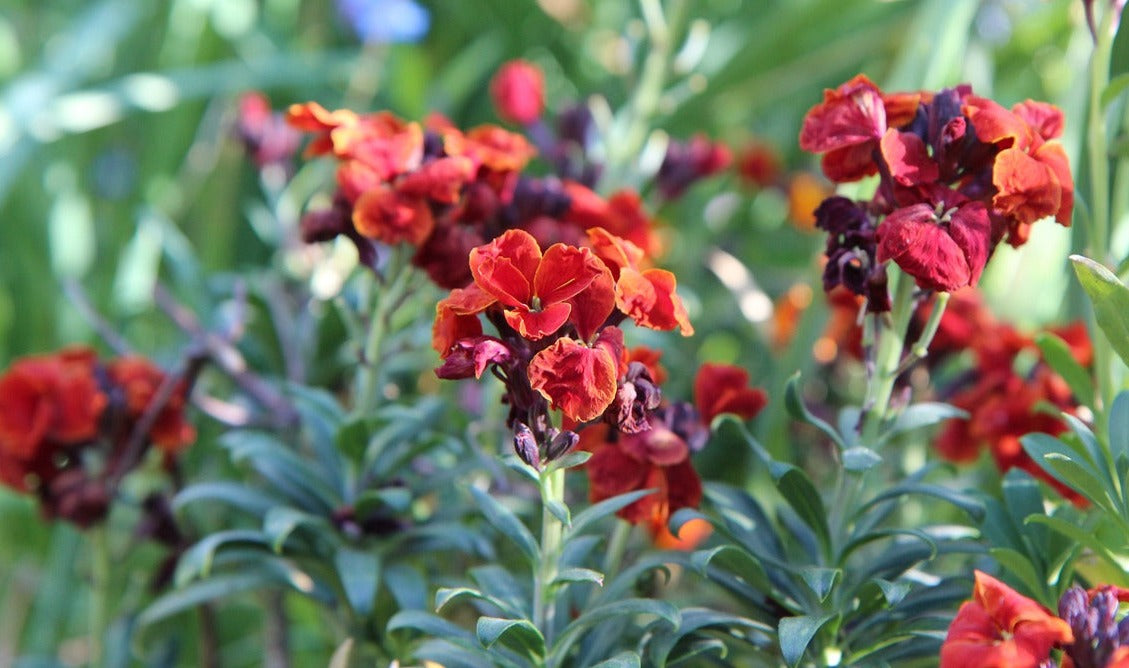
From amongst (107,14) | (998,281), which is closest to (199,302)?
(107,14)

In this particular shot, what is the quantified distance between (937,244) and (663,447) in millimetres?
241

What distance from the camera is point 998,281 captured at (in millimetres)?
1571

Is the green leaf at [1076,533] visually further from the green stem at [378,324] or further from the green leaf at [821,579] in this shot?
the green stem at [378,324]

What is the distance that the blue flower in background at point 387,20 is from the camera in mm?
1778

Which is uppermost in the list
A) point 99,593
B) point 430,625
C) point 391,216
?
point 391,216

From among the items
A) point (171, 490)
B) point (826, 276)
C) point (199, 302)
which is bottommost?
point (171, 490)

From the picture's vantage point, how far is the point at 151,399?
1056 millimetres

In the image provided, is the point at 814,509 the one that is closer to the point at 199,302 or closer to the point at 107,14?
the point at 199,302

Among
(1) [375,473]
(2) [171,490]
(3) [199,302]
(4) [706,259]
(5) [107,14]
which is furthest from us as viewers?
(5) [107,14]

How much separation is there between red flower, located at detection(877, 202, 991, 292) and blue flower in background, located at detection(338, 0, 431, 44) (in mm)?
1276

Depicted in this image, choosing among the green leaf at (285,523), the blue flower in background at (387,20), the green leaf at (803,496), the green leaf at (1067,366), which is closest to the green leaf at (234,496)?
the green leaf at (285,523)

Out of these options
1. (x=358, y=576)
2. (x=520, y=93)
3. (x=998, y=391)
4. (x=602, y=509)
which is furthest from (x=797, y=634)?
(x=520, y=93)

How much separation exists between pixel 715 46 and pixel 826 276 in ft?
4.01

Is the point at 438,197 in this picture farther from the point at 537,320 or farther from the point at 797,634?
the point at 797,634
